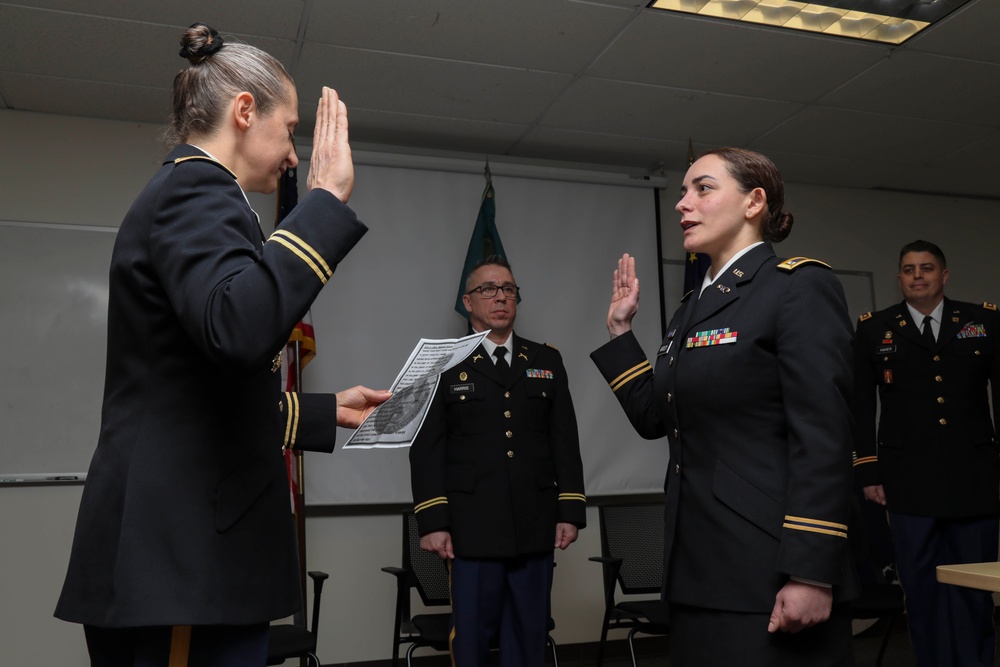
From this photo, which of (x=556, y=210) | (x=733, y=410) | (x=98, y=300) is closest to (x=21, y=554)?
(x=98, y=300)

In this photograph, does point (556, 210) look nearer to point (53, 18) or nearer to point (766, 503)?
point (53, 18)

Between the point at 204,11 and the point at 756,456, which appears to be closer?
the point at 756,456

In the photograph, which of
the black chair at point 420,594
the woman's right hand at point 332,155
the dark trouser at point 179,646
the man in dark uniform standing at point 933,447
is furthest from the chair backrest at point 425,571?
the woman's right hand at point 332,155

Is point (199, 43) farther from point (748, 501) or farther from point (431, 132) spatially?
point (431, 132)

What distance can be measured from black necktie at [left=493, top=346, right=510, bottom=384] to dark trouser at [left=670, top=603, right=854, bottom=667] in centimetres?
188

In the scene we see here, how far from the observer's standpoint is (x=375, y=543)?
4363 millimetres

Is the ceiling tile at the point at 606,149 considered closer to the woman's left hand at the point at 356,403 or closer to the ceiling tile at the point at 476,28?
the ceiling tile at the point at 476,28

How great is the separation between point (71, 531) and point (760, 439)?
3.52 meters

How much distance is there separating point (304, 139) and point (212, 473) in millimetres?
3605

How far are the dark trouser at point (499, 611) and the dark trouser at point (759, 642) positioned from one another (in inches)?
64.1

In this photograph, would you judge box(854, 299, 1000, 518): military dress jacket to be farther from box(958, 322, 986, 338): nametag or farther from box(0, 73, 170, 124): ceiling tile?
box(0, 73, 170, 124): ceiling tile

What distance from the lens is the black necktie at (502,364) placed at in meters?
3.47

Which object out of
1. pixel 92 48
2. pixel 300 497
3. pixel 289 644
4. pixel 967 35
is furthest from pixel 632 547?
pixel 92 48

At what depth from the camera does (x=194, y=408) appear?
3.67 ft
